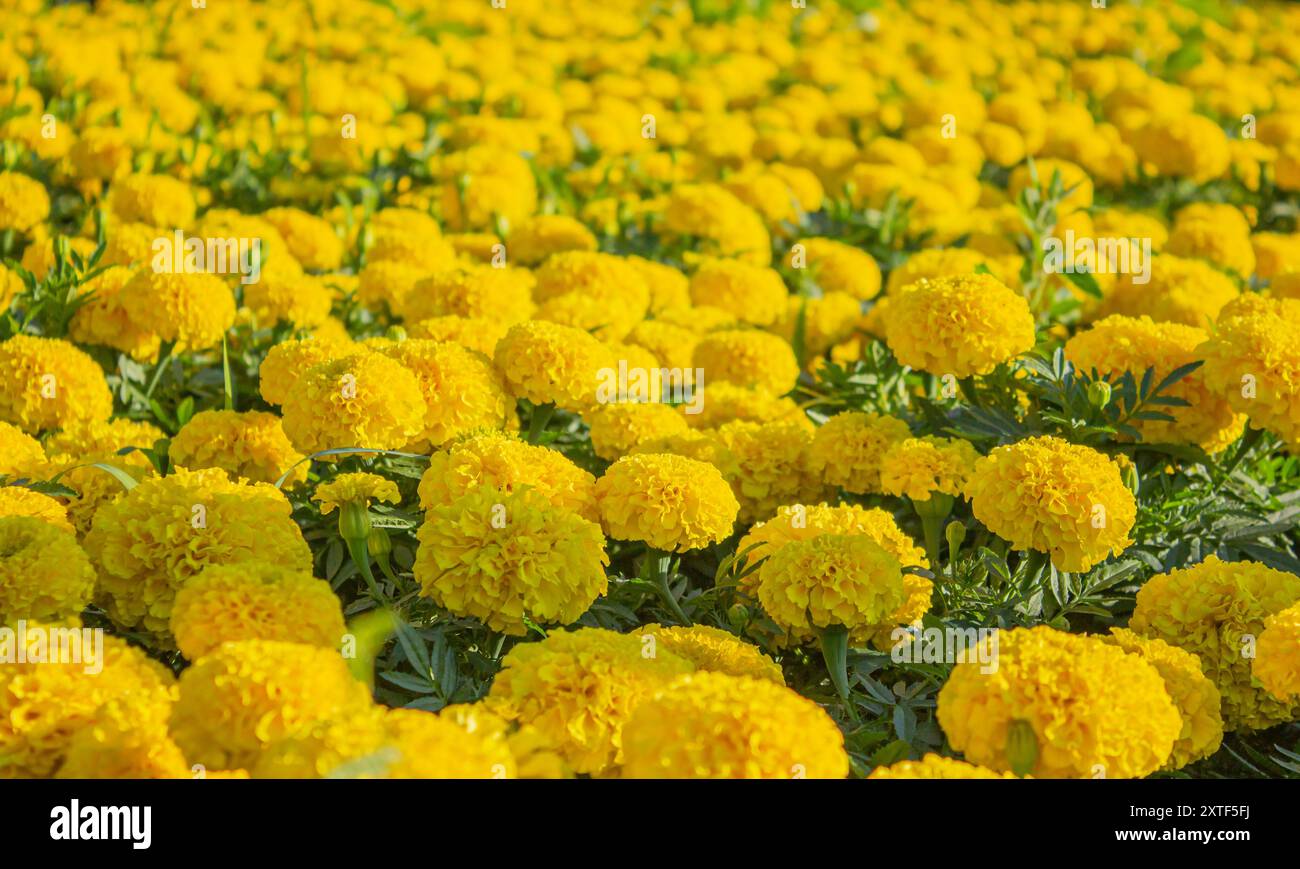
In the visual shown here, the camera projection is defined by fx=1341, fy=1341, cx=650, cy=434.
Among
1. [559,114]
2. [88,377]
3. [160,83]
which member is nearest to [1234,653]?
[88,377]

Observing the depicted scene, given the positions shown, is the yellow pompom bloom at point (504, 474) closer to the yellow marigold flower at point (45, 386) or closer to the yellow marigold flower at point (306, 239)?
the yellow marigold flower at point (45, 386)

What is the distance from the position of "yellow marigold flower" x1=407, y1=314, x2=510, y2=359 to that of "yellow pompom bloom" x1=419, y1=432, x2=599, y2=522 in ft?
1.94

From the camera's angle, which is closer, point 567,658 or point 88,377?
point 567,658

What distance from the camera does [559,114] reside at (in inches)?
240

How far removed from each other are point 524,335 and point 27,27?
16.7ft

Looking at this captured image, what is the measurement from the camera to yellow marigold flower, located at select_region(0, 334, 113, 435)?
9.35 feet

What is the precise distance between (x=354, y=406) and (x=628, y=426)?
684 mm

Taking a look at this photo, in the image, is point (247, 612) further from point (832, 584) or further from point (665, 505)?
point (832, 584)

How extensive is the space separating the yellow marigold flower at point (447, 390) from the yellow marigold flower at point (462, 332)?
321 mm

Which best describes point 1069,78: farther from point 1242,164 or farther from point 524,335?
point 524,335

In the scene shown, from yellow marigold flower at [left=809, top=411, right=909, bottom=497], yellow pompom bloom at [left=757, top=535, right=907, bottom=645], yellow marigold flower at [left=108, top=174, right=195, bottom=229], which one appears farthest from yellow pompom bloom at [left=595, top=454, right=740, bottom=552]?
yellow marigold flower at [left=108, top=174, right=195, bottom=229]

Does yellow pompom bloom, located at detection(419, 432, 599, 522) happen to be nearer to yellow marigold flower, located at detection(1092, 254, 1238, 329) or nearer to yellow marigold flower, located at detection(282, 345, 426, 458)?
yellow marigold flower, located at detection(282, 345, 426, 458)

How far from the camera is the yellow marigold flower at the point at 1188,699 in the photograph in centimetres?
207

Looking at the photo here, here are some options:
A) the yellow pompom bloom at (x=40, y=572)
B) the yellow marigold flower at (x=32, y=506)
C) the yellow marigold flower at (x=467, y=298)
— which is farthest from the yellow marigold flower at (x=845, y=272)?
the yellow pompom bloom at (x=40, y=572)
